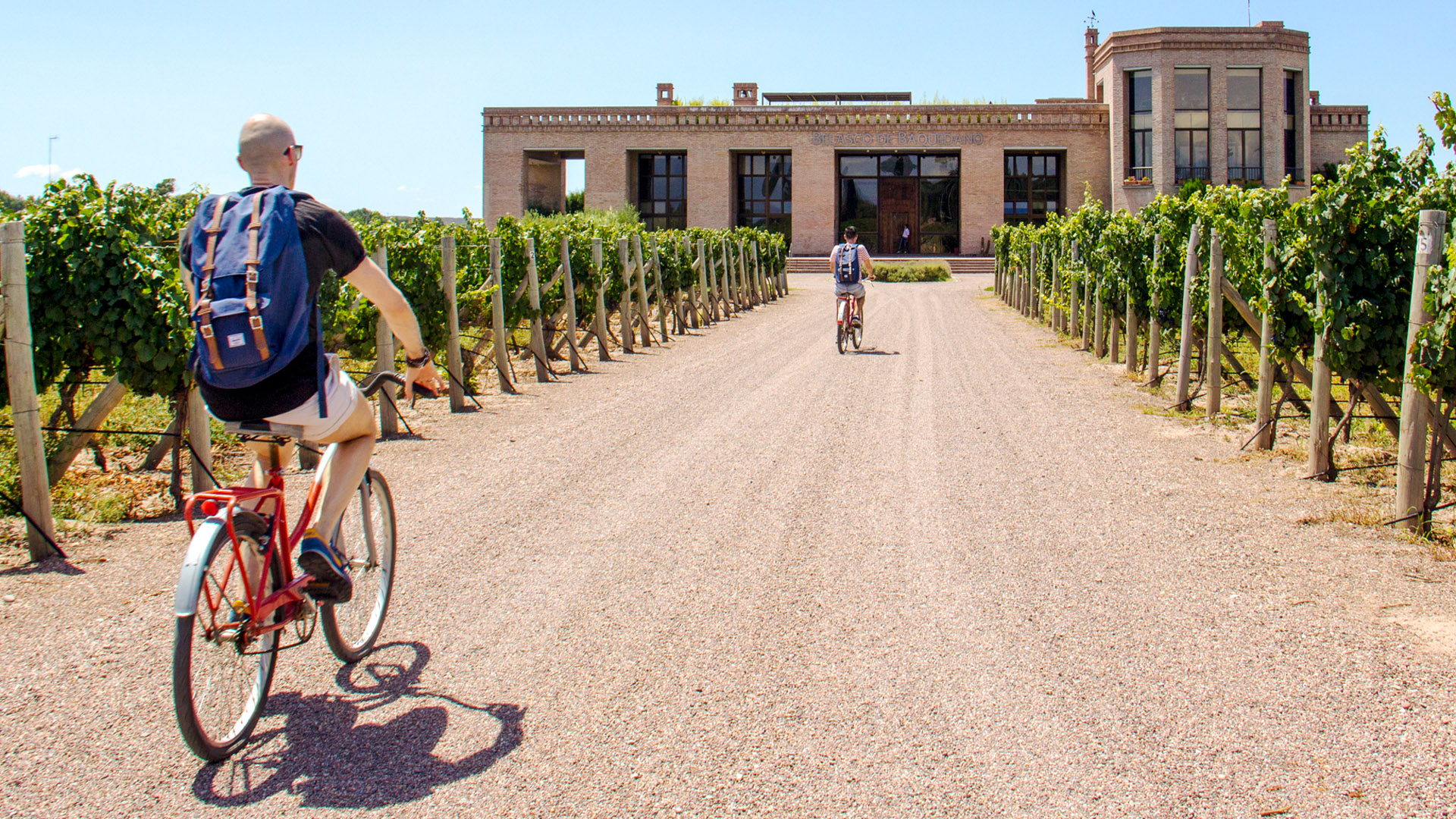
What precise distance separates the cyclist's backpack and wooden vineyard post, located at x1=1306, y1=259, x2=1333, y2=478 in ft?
33.6

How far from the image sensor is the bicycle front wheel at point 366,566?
177 inches

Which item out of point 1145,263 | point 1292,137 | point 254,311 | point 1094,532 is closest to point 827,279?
point 1292,137

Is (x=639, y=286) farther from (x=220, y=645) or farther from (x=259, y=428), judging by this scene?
(x=220, y=645)

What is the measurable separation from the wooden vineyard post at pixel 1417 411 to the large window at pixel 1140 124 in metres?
49.9

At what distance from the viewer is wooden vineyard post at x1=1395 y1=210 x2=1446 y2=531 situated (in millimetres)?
6520

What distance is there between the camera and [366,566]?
4633 millimetres

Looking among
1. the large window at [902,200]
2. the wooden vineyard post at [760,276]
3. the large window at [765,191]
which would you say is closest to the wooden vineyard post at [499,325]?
the wooden vineyard post at [760,276]

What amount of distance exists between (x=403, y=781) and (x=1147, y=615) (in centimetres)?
326

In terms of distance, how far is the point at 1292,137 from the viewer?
2144 inches

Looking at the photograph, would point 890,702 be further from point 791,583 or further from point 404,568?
point 404,568

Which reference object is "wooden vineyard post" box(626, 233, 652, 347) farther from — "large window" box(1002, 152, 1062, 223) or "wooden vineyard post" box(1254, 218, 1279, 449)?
"large window" box(1002, 152, 1062, 223)

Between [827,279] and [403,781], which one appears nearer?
[403,781]

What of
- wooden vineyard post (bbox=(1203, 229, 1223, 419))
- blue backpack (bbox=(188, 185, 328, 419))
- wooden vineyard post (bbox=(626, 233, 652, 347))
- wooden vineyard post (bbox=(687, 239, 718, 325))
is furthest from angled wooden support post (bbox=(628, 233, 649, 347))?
blue backpack (bbox=(188, 185, 328, 419))

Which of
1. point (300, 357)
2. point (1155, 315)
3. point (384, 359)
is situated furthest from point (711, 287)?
point (300, 357)
